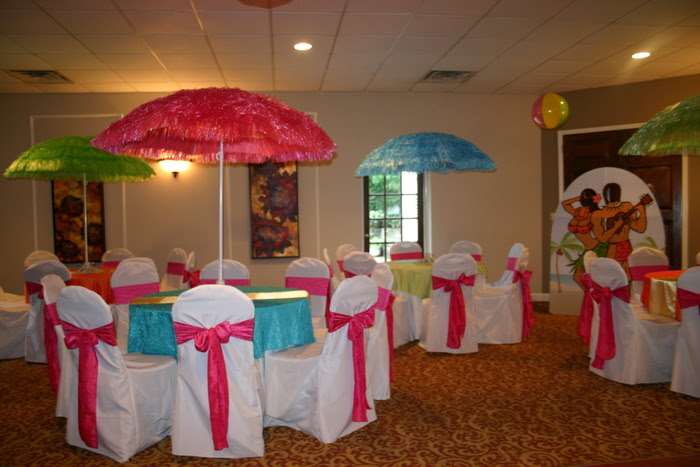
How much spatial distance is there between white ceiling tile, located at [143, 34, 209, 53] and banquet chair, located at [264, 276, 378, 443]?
3.37 m

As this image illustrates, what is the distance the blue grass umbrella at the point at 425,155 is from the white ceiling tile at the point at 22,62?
3910 mm

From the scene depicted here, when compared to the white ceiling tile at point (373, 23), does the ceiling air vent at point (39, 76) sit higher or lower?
lower

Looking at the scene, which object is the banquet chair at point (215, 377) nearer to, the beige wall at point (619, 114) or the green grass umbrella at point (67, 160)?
the green grass umbrella at point (67, 160)

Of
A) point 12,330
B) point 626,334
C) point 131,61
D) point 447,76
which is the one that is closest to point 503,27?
point 447,76

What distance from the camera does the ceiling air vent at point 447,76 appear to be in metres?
6.78

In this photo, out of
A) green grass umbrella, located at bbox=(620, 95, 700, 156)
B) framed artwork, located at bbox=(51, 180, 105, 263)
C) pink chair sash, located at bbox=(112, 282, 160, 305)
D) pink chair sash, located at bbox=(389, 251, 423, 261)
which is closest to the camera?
green grass umbrella, located at bbox=(620, 95, 700, 156)

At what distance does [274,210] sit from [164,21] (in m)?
3.31

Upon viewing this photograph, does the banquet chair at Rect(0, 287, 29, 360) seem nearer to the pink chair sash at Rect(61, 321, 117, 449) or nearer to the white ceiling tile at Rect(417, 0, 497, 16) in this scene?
the pink chair sash at Rect(61, 321, 117, 449)

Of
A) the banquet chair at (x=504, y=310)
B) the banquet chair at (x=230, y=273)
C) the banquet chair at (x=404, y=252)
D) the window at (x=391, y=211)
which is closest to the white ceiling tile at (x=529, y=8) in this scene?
the banquet chair at (x=504, y=310)

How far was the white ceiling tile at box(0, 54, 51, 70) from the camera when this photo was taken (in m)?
5.74

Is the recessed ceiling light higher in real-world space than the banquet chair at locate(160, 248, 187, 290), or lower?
higher

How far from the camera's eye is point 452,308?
5016 mm

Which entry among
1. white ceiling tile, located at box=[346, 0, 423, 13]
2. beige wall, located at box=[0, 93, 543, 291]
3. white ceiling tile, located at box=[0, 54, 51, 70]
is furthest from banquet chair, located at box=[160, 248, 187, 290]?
white ceiling tile, located at box=[346, 0, 423, 13]

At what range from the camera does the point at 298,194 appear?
767 cm
